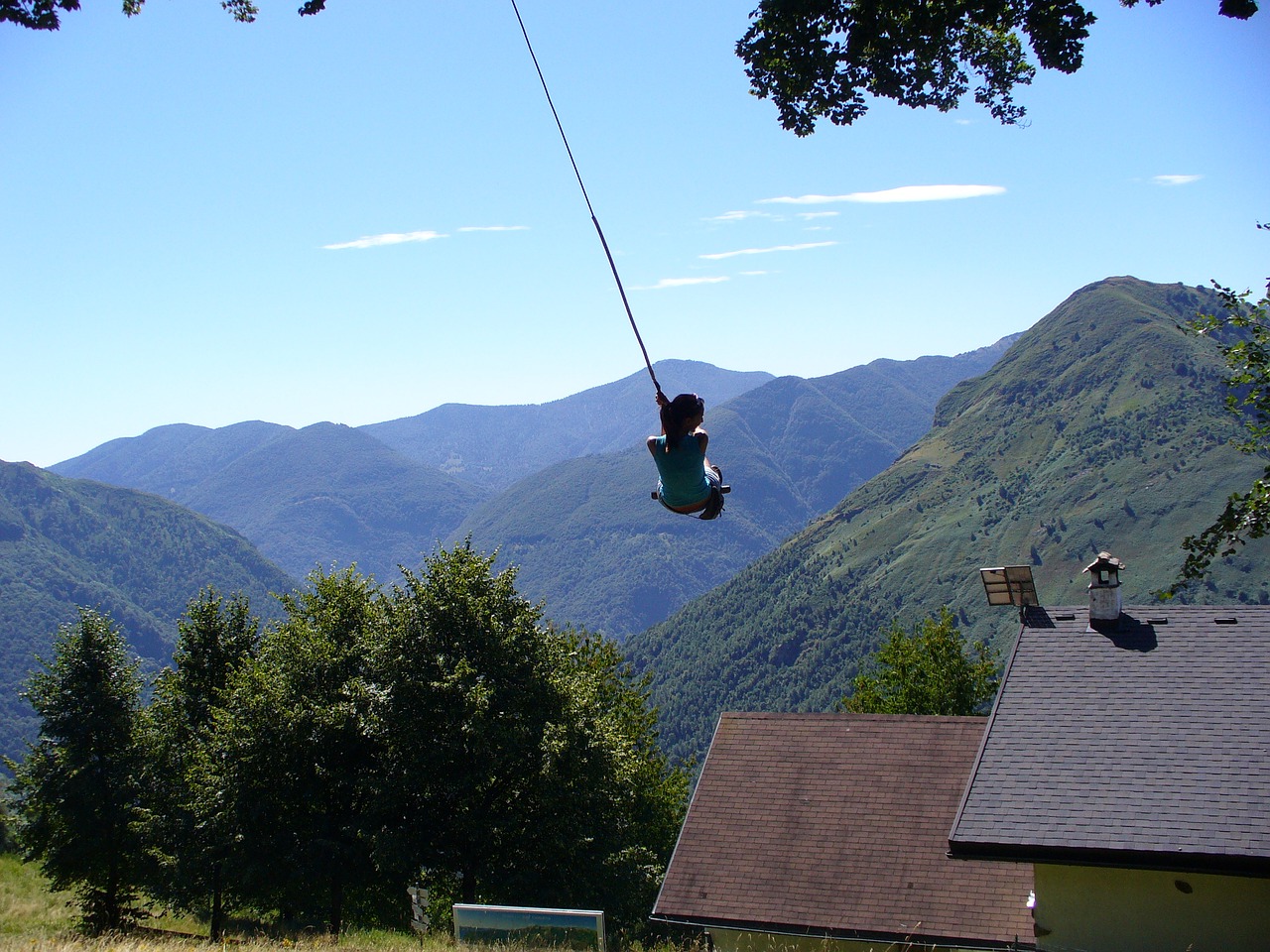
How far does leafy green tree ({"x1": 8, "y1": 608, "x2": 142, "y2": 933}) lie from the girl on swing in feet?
85.8

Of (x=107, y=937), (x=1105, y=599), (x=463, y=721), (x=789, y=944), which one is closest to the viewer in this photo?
(x=107, y=937)

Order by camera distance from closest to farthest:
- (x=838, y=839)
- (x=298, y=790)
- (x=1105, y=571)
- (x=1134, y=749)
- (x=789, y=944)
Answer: (x=1134, y=749) < (x=789, y=944) < (x=1105, y=571) < (x=838, y=839) < (x=298, y=790)

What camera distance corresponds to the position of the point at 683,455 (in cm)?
1007

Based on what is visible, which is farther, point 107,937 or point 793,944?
point 793,944

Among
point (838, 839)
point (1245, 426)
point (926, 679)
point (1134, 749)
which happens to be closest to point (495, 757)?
point (838, 839)

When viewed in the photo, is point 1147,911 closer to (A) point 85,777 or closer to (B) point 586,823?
(B) point 586,823

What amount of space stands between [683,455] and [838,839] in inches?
438

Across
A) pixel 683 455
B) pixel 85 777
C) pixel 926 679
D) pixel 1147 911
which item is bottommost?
pixel 926 679

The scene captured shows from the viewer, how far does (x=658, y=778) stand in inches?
1485

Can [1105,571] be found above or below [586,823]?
above

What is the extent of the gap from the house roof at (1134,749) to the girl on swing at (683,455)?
20.8 feet

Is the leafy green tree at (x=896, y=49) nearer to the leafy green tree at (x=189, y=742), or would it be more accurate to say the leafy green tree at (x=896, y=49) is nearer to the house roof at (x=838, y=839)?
the house roof at (x=838, y=839)

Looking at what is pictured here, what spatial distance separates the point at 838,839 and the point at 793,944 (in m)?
2.13

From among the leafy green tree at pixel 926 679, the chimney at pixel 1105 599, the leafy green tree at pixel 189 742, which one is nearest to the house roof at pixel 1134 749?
the chimney at pixel 1105 599
